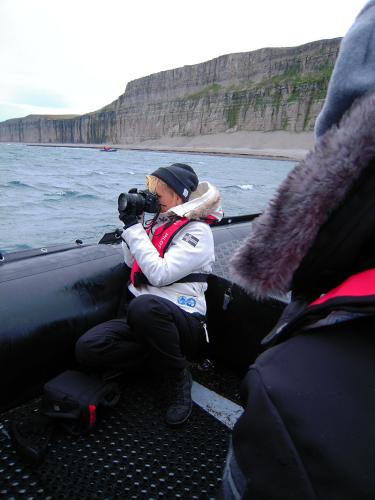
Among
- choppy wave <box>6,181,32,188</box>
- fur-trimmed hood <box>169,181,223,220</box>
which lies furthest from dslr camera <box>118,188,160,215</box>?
choppy wave <box>6,181,32,188</box>

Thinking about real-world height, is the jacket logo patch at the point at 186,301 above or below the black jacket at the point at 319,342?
below

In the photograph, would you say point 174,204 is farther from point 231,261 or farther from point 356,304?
point 356,304

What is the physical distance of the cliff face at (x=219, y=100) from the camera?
7775cm

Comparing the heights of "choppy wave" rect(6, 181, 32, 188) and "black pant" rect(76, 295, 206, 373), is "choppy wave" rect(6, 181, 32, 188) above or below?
below

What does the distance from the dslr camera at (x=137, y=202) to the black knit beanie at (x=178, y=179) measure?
0.12 meters

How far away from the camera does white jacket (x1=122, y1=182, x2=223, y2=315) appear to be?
192cm

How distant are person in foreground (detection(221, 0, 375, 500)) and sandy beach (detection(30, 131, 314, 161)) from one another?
64179 millimetres

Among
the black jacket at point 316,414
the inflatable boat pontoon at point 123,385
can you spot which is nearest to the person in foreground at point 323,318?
the black jacket at point 316,414

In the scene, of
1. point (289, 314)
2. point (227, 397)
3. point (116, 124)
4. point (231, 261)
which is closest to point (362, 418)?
point (289, 314)

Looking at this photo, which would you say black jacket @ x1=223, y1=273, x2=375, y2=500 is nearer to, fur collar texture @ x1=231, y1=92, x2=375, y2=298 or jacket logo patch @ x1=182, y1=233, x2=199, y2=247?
fur collar texture @ x1=231, y1=92, x2=375, y2=298

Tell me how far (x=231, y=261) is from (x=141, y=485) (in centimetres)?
118

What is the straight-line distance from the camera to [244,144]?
257 ft

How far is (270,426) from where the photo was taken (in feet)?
1.63

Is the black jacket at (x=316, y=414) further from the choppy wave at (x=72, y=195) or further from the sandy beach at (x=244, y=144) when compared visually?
the sandy beach at (x=244, y=144)
